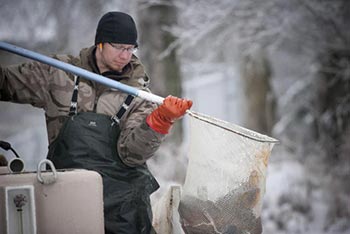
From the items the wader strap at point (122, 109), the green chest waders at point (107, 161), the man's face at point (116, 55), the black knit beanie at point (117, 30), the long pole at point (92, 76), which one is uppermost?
the black knit beanie at point (117, 30)

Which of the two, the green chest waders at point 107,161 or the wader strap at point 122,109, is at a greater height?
the wader strap at point 122,109

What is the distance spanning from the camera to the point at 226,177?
365cm

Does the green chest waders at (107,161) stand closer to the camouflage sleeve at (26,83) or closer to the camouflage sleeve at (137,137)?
the camouflage sleeve at (137,137)

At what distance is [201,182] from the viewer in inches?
147

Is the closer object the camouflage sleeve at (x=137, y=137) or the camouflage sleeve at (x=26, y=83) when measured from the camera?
the camouflage sleeve at (x=137, y=137)

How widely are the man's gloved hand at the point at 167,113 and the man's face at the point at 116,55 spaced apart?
0.40 metres

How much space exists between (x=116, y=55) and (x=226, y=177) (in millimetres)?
904

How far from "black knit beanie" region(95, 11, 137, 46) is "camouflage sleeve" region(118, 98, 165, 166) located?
0.34m

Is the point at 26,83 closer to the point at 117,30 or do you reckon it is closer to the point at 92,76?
the point at 92,76

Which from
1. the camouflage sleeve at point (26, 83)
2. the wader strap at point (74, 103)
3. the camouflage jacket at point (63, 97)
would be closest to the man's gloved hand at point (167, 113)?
the camouflage jacket at point (63, 97)

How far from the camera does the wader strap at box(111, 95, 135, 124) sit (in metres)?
3.87

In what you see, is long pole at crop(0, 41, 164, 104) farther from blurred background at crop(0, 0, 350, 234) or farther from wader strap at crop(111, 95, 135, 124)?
blurred background at crop(0, 0, 350, 234)

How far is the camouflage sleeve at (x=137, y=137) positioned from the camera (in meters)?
3.76

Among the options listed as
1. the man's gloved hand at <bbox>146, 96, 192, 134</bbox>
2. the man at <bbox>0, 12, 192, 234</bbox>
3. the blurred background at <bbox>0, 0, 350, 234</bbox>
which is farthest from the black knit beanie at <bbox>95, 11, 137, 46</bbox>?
the blurred background at <bbox>0, 0, 350, 234</bbox>
